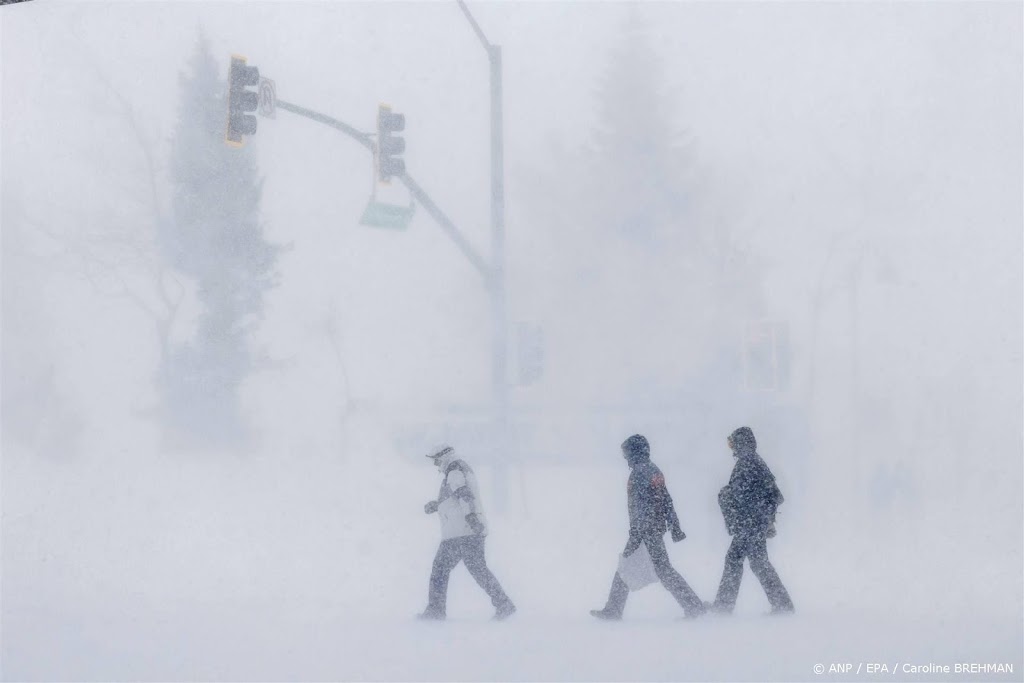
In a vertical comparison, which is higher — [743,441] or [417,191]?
[417,191]

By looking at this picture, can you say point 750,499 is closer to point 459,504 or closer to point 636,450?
point 636,450

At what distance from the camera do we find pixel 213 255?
29.8 metres

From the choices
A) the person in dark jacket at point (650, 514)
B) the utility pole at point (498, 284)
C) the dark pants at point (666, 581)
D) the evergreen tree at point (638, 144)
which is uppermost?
the evergreen tree at point (638, 144)

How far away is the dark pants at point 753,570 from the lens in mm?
Result: 8164

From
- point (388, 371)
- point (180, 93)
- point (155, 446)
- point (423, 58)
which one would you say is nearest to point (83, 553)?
point (155, 446)

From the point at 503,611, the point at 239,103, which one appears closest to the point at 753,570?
the point at 503,611

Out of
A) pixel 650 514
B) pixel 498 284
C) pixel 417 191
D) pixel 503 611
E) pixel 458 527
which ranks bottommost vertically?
pixel 503 611

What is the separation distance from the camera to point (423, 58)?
207 feet

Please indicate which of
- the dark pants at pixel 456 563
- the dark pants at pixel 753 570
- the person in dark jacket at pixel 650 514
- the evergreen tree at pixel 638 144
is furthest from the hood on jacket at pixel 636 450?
the evergreen tree at pixel 638 144

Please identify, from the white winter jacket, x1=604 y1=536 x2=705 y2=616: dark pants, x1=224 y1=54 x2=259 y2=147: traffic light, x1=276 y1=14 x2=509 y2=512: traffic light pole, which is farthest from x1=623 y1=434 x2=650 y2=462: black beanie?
x1=276 y1=14 x2=509 y2=512: traffic light pole

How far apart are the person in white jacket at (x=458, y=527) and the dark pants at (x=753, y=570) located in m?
1.93

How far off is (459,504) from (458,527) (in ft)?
0.62

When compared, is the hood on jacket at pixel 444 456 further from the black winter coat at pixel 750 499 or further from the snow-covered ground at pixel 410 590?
the black winter coat at pixel 750 499

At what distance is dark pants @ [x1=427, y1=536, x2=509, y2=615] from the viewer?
846 centimetres
